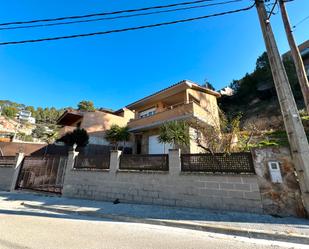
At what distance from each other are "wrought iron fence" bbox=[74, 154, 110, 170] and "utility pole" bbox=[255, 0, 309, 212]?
6.94 meters

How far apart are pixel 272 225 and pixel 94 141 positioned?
16.7m

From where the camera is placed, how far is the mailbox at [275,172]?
4785 mm

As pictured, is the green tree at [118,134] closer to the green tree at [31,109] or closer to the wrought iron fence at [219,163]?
the wrought iron fence at [219,163]

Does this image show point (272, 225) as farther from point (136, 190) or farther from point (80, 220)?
point (80, 220)

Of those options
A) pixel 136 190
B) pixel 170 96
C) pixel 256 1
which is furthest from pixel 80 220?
pixel 170 96

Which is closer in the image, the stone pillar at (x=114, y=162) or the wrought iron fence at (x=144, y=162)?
the wrought iron fence at (x=144, y=162)

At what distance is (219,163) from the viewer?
5.71 metres

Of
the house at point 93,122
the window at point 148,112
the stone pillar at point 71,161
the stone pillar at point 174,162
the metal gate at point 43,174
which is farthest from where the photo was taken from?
the house at point 93,122

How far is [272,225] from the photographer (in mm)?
4000

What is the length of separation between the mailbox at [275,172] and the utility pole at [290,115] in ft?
1.44

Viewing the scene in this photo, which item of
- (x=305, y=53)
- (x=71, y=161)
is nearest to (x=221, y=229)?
(x=71, y=161)

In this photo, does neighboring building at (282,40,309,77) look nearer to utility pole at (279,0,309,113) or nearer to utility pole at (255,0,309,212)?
utility pole at (279,0,309,113)

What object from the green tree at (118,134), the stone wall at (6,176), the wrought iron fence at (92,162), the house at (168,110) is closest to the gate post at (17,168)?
the stone wall at (6,176)

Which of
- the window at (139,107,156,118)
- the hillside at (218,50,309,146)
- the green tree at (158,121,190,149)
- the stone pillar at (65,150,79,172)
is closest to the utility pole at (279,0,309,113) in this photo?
the green tree at (158,121,190,149)
